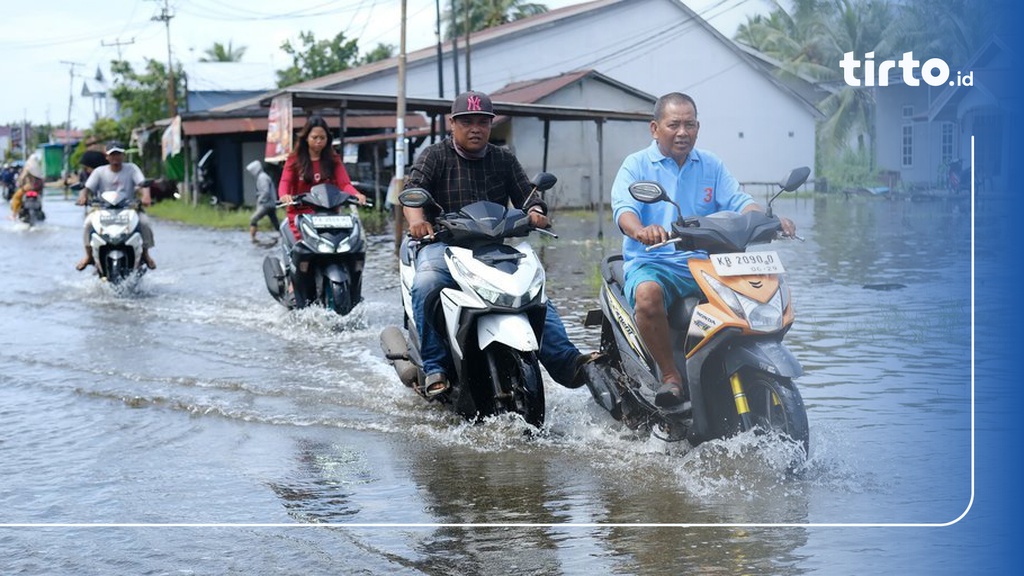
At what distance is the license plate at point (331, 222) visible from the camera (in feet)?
30.3

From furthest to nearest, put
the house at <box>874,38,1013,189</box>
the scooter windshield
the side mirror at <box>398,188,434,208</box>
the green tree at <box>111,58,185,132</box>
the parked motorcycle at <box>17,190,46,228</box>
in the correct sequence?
the green tree at <box>111,58,185,132</box>, the parked motorcycle at <box>17,190,46,228</box>, the scooter windshield, the side mirror at <box>398,188,434,208</box>, the house at <box>874,38,1013,189</box>

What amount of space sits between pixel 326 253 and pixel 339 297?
13.3 inches

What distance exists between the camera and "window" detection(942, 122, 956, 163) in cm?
435

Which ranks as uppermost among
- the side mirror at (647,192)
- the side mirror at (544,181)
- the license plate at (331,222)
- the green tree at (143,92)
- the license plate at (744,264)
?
the green tree at (143,92)

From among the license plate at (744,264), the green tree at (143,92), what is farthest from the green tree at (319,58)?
the license plate at (744,264)

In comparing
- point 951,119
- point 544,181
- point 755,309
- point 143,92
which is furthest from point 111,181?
point 143,92

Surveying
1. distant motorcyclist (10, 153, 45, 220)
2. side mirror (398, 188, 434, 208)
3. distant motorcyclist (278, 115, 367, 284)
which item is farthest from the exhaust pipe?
distant motorcyclist (10, 153, 45, 220)

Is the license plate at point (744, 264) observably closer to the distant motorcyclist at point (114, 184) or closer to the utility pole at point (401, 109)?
the distant motorcyclist at point (114, 184)

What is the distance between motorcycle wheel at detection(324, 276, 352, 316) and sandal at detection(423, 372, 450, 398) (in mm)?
3525

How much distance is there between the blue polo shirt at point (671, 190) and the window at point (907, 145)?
2.39ft

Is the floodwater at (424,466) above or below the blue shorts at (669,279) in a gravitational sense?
below

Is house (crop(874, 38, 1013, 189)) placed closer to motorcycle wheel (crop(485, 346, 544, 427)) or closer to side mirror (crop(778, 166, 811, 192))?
side mirror (crop(778, 166, 811, 192))

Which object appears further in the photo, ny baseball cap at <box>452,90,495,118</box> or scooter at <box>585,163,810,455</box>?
ny baseball cap at <box>452,90,495,118</box>

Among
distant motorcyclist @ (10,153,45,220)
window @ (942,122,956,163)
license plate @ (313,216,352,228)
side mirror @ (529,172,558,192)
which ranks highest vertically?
distant motorcyclist @ (10,153,45,220)
